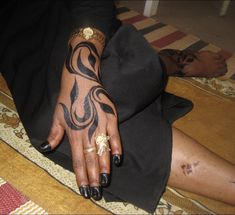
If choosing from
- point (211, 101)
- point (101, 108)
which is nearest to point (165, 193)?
point (101, 108)

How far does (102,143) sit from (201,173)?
1.08 feet

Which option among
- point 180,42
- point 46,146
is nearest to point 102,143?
point 46,146

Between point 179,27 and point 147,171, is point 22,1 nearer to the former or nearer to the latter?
point 147,171

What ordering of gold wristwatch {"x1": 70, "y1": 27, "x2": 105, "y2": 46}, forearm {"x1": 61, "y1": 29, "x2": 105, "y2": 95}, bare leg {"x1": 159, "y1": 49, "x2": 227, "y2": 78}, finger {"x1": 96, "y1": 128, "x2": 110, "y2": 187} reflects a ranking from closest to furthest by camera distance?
finger {"x1": 96, "y1": 128, "x2": 110, "y2": 187}, forearm {"x1": 61, "y1": 29, "x2": 105, "y2": 95}, gold wristwatch {"x1": 70, "y1": 27, "x2": 105, "y2": 46}, bare leg {"x1": 159, "y1": 49, "x2": 227, "y2": 78}

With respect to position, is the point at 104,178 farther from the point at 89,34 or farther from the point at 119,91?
the point at 89,34

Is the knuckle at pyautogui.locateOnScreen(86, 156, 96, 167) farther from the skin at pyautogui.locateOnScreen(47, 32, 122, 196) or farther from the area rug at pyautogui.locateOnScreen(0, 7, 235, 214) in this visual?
the area rug at pyautogui.locateOnScreen(0, 7, 235, 214)

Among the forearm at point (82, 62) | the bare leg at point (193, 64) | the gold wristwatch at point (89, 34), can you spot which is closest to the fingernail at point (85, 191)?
the forearm at point (82, 62)

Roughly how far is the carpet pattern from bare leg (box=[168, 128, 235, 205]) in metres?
0.04

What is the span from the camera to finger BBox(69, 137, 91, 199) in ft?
2.40

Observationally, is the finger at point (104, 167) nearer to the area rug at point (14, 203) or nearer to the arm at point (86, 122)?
the arm at point (86, 122)

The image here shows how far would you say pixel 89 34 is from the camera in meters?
0.96

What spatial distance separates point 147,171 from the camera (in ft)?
2.81

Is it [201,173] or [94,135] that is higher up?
[94,135]

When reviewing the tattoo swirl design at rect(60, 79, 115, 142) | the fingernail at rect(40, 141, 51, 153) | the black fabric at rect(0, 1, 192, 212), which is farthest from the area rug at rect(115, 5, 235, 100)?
the fingernail at rect(40, 141, 51, 153)
